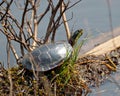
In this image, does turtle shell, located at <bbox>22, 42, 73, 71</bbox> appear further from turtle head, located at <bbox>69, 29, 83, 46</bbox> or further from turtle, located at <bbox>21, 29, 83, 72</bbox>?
turtle head, located at <bbox>69, 29, 83, 46</bbox>

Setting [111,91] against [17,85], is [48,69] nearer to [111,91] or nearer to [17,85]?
[17,85]

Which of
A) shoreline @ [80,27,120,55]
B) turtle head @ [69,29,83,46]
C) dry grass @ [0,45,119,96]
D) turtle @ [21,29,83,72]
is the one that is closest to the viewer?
dry grass @ [0,45,119,96]

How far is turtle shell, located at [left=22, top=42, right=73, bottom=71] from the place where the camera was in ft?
8.82

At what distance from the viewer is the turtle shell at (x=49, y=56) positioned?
2687 millimetres

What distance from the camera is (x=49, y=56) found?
2779 millimetres

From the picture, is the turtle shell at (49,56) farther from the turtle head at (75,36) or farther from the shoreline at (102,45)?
the shoreline at (102,45)

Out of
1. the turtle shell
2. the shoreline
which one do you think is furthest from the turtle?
the shoreline

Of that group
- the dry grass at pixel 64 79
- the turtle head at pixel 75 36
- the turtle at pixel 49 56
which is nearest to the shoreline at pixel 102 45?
the turtle head at pixel 75 36

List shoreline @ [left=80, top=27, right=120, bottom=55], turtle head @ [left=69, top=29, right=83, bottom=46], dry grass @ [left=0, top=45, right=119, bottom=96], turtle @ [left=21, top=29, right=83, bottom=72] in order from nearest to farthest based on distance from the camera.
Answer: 1. dry grass @ [left=0, top=45, right=119, bottom=96]
2. turtle @ [left=21, top=29, right=83, bottom=72]
3. turtle head @ [left=69, top=29, right=83, bottom=46]
4. shoreline @ [left=80, top=27, right=120, bottom=55]

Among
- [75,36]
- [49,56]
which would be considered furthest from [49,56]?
[75,36]

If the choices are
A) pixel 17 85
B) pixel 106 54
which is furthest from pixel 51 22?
pixel 17 85

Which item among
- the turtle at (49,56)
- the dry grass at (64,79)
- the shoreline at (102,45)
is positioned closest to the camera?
the dry grass at (64,79)

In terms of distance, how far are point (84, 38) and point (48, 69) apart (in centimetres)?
38

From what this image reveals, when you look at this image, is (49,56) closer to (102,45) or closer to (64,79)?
(64,79)
